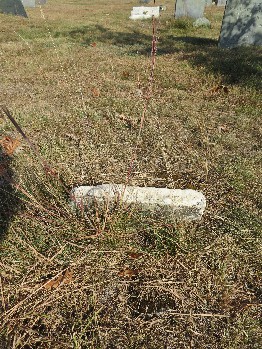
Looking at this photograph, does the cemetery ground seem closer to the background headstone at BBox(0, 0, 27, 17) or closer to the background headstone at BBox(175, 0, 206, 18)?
the background headstone at BBox(175, 0, 206, 18)

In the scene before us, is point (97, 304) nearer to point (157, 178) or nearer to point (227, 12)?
point (157, 178)

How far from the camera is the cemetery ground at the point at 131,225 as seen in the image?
4.99 ft

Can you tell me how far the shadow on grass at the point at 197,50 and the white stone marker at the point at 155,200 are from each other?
3025mm

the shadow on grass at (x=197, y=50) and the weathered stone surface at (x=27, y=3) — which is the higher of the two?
the weathered stone surface at (x=27, y=3)

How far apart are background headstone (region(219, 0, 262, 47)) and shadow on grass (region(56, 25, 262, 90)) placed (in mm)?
379

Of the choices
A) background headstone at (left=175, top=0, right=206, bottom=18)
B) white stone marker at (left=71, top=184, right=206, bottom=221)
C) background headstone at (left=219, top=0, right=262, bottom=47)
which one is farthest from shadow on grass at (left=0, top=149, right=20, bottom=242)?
background headstone at (left=175, top=0, right=206, bottom=18)

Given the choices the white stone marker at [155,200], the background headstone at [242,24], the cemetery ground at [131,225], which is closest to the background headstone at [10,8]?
the background headstone at [242,24]

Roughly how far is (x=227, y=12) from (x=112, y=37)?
3648mm

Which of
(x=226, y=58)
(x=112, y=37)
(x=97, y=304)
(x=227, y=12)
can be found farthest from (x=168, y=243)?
(x=112, y=37)

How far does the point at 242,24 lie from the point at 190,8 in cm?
583

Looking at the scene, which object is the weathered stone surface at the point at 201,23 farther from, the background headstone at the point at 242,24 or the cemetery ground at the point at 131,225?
the cemetery ground at the point at 131,225

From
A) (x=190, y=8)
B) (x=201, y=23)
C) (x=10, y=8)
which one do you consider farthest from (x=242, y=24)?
(x=10, y=8)

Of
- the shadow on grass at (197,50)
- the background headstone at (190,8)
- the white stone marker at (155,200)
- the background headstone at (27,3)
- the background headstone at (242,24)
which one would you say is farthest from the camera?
the background headstone at (27,3)

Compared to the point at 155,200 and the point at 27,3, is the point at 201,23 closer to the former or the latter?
the point at 155,200
